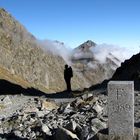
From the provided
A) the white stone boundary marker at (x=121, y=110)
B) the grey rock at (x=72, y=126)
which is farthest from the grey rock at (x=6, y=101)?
the white stone boundary marker at (x=121, y=110)

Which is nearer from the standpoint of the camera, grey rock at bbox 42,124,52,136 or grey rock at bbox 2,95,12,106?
grey rock at bbox 42,124,52,136

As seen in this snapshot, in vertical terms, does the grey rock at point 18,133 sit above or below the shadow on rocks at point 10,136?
above

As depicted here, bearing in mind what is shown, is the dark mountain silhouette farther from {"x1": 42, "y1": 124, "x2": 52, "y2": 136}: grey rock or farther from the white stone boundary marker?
the white stone boundary marker

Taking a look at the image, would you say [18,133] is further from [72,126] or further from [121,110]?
[121,110]

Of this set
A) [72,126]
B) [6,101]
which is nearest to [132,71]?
[6,101]

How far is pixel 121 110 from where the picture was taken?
17609 millimetres

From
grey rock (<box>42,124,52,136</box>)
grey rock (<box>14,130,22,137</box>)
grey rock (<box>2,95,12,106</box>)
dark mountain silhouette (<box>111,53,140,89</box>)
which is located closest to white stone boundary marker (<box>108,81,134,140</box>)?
grey rock (<box>42,124,52,136</box>)

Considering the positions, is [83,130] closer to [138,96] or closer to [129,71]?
[138,96]

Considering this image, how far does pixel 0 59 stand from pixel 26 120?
536ft

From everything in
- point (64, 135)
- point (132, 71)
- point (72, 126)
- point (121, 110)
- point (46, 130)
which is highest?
point (132, 71)

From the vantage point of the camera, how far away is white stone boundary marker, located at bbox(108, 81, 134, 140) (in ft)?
57.1

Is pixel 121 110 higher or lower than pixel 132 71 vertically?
lower

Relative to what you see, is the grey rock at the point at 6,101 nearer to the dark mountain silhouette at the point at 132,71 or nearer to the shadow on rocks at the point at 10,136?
the dark mountain silhouette at the point at 132,71

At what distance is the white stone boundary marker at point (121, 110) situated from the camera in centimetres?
1741
